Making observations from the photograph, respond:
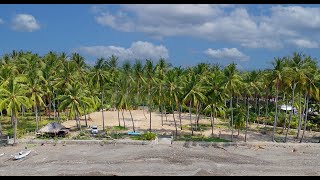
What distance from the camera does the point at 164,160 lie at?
2752 cm

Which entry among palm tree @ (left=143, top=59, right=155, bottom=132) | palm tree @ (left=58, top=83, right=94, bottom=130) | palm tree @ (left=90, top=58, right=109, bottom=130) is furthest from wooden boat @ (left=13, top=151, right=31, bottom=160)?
palm tree @ (left=143, top=59, right=155, bottom=132)

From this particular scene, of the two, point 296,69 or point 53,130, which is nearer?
point 296,69

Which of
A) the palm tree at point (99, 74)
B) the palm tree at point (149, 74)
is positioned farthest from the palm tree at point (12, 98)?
the palm tree at point (149, 74)

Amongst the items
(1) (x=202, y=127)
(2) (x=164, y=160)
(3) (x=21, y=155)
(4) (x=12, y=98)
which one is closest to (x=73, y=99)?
(4) (x=12, y=98)

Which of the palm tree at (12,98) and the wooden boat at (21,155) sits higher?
the palm tree at (12,98)

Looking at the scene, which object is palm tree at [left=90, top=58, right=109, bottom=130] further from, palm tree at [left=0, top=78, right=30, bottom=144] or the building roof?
palm tree at [left=0, top=78, right=30, bottom=144]

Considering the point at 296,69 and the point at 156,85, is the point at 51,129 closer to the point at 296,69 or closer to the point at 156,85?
the point at 156,85

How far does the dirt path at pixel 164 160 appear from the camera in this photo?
81.8 feet

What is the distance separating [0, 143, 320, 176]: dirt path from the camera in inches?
982

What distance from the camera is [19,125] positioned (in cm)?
4541

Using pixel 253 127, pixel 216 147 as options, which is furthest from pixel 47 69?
pixel 253 127

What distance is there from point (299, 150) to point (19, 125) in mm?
33585

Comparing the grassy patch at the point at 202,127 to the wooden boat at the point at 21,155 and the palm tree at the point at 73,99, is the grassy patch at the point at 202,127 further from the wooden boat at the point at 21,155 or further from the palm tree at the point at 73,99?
the wooden boat at the point at 21,155

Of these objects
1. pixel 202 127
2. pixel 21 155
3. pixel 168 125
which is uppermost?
pixel 168 125
